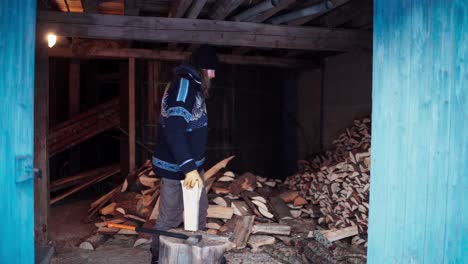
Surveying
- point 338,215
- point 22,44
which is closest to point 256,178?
point 338,215

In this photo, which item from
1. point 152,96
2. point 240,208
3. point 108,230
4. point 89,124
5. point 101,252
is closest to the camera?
point 101,252

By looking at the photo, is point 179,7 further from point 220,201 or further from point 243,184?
point 243,184

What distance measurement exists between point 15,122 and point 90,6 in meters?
2.57

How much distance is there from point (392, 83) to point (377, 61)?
254 millimetres

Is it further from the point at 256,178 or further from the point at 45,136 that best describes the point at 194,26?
the point at 256,178

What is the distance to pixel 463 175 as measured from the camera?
8.38ft

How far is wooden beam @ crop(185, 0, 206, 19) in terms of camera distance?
4762 millimetres

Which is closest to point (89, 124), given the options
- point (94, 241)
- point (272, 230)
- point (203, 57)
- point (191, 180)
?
point (94, 241)

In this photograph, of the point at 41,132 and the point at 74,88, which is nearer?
the point at 41,132

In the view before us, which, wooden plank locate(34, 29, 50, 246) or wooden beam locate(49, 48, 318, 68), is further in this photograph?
wooden beam locate(49, 48, 318, 68)

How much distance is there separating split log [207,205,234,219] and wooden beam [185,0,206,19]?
262 cm

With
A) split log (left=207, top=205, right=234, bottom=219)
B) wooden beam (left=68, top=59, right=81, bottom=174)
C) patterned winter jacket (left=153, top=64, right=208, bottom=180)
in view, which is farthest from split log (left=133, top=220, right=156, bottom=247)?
wooden beam (left=68, top=59, right=81, bottom=174)

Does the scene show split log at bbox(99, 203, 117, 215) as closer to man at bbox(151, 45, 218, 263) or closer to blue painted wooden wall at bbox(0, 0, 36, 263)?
man at bbox(151, 45, 218, 263)

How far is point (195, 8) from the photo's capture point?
4980 mm
